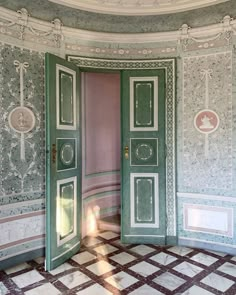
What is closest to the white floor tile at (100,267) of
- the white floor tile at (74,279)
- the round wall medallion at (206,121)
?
the white floor tile at (74,279)

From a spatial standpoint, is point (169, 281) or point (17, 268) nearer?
point (169, 281)

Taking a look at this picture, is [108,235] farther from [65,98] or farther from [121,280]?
[65,98]

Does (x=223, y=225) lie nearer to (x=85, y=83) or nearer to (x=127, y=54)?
(x=127, y=54)

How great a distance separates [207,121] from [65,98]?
1.73 metres

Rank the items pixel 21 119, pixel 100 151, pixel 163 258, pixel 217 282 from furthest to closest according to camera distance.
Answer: pixel 100 151 → pixel 163 258 → pixel 21 119 → pixel 217 282

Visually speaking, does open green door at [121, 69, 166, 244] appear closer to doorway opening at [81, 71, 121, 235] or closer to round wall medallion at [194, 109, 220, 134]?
round wall medallion at [194, 109, 220, 134]

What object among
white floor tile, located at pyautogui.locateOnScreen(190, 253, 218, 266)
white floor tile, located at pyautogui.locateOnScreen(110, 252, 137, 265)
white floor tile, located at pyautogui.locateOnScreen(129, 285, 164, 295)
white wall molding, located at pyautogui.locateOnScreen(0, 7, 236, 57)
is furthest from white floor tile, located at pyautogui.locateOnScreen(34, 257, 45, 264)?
white wall molding, located at pyautogui.locateOnScreen(0, 7, 236, 57)

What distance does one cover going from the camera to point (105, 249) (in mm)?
3344

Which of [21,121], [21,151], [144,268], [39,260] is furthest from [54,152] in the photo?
[144,268]

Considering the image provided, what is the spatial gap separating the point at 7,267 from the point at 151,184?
75.1 inches

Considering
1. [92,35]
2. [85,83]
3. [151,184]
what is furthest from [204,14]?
[151,184]

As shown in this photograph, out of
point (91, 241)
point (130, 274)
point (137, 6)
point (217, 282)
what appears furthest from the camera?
point (91, 241)

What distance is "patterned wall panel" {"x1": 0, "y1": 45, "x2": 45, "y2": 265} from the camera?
2.85m

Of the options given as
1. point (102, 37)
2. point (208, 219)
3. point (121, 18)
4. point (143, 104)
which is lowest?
point (208, 219)
